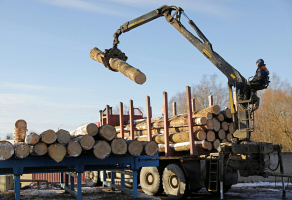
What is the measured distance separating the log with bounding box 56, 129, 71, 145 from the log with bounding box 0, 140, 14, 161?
109cm

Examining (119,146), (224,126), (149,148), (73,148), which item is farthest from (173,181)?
(73,148)

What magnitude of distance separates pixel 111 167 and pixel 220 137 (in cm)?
415

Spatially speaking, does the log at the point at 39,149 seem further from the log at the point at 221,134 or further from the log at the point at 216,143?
the log at the point at 221,134

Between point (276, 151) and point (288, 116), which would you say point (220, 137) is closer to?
point (276, 151)

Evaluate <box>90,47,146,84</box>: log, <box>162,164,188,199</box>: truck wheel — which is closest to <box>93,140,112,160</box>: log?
<box>90,47,146,84</box>: log

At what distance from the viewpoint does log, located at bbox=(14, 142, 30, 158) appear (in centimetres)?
741

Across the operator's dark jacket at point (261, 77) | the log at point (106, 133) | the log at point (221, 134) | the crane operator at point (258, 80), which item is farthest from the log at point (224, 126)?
the log at point (106, 133)

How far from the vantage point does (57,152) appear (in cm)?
767

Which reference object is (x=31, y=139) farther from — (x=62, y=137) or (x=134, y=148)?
(x=134, y=148)

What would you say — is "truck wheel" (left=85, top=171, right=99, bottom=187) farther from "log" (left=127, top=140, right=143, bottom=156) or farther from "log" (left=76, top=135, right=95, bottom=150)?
"log" (left=76, top=135, right=95, bottom=150)

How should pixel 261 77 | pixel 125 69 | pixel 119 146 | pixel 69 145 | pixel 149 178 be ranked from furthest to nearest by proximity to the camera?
1. pixel 149 178
2. pixel 261 77
3. pixel 125 69
4. pixel 119 146
5. pixel 69 145

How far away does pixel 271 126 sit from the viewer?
26562 mm

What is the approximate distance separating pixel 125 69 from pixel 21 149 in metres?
3.31

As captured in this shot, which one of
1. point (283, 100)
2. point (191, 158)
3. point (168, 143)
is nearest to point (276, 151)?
point (191, 158)
